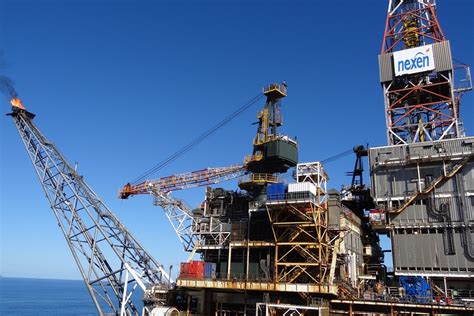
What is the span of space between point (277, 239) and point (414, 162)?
76.4 ft

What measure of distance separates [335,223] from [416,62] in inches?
1234

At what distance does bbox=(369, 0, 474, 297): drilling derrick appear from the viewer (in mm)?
53062

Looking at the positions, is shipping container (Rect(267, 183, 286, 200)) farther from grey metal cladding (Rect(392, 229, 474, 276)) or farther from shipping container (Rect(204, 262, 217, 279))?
grey metal cladding (Rect(392, 229, 474, 276))

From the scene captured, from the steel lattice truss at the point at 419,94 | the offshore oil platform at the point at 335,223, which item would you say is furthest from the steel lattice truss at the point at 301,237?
the steel lattice truss at the point at 419,94

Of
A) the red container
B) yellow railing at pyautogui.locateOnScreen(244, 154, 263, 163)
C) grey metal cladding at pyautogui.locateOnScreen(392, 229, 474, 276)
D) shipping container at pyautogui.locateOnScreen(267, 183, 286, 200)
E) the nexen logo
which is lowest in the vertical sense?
the red container

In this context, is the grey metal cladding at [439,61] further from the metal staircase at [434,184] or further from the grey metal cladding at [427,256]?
the grey metal cladding at [427,256]

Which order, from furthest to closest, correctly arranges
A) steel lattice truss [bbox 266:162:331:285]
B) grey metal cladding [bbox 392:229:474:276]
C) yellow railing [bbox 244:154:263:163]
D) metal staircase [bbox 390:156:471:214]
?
yellow railing [bbox 244:154:263:163] < metal staircase [bbox 390:156:471:214] < grey metal cladding [bbox 392:229:474:276] < steel lattice truss [bbox 266:162:331:285]

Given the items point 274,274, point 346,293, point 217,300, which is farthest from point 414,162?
point 217,300

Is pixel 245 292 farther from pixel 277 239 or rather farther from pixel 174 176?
pixel 174 176

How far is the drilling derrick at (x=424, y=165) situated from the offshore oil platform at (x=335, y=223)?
0.56ft

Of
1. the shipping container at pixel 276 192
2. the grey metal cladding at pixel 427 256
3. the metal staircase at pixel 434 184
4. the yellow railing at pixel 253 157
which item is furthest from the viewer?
the yellow railing at pixel 253 157

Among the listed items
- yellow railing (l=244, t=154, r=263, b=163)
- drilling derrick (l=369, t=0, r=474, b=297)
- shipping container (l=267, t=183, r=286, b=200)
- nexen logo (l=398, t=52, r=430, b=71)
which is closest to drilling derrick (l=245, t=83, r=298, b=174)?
yellow railing (l=244, t=154, r=263, b=163)

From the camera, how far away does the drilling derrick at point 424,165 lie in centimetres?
5306

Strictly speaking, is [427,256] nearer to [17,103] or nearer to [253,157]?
[253,157]
